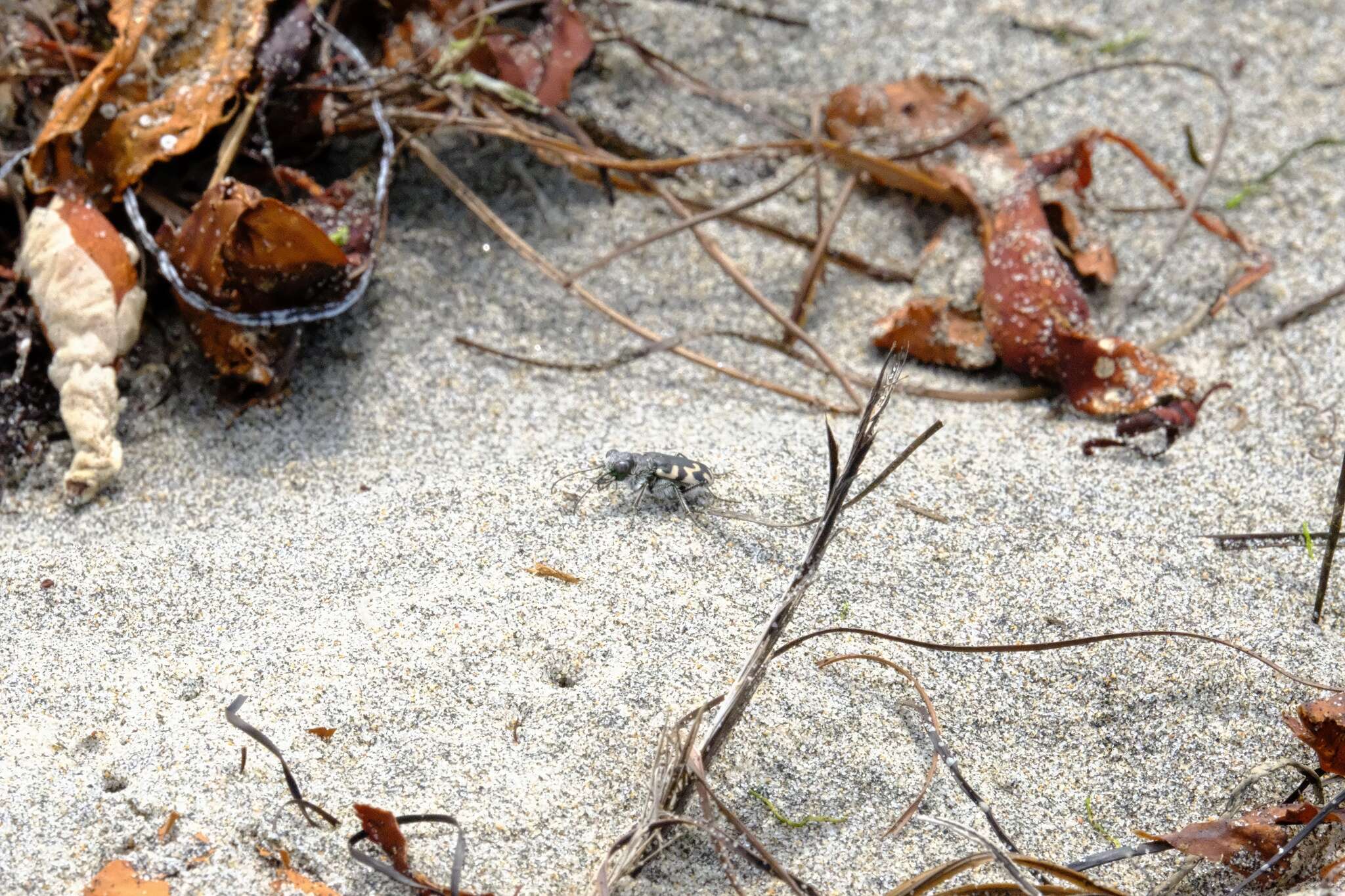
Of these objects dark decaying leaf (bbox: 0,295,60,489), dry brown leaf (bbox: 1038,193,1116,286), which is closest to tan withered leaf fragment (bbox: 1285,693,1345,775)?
dry brown leaf (bbox: 1038,193,1116,286)

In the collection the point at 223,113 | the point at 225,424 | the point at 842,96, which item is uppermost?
the point at 842,96

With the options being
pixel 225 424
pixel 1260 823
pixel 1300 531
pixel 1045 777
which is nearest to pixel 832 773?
pixel 1045 777

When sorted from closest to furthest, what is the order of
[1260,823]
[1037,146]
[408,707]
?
[1260,823] → [408,707] → [1037,146]

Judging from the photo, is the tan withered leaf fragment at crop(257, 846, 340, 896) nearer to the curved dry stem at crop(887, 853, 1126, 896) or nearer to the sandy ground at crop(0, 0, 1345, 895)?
the sandy ground at crop(0, 0, 1345, 895)

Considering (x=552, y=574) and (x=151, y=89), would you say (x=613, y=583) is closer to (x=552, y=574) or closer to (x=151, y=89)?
(x=552, y=574)

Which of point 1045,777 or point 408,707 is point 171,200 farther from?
point 1045,777

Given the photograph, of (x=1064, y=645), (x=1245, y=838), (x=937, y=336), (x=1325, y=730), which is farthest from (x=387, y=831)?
(x=937, y=336)

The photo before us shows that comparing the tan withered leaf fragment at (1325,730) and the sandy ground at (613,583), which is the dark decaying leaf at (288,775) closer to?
the sandy ground at (613,583)

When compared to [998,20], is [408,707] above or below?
below
